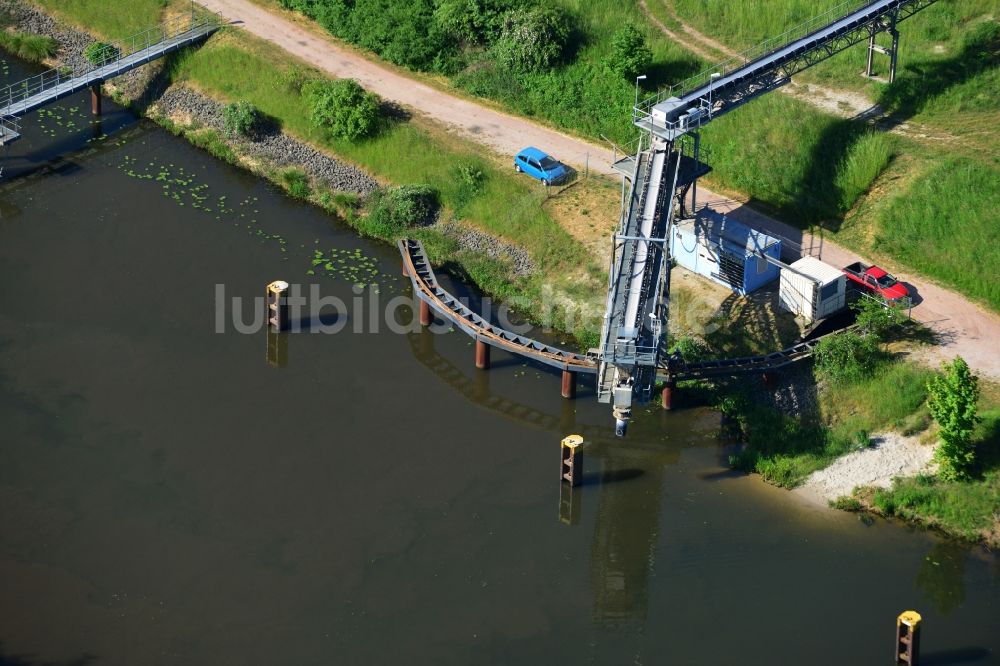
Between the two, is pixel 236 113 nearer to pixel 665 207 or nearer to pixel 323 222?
pixel 323 222

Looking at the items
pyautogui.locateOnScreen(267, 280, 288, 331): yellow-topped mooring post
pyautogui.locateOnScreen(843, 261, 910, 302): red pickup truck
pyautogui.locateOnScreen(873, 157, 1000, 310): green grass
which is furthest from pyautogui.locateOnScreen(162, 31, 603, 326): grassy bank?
pyautogui.locateOnScreen(873, 157, 1000, 310): green grass

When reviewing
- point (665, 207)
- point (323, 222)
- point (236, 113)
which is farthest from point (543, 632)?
point (236, 113)

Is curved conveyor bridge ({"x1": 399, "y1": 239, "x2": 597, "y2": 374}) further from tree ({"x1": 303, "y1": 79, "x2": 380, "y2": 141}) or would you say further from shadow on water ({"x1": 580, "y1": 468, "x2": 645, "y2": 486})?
tree ({"x1": 303, "y1": 79, "x2": 380, "y2": 141})

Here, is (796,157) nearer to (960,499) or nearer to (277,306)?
(960,499)

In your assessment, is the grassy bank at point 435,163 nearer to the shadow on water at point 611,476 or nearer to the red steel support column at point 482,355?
the red steel support column at point 482,355

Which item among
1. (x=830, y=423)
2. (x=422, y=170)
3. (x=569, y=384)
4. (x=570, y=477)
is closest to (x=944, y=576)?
(x=830, y=423)

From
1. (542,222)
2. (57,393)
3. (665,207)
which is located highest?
(665,207)

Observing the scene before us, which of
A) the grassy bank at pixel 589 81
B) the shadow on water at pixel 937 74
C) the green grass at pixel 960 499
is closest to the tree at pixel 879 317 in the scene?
the green grass at pixel 960 499
